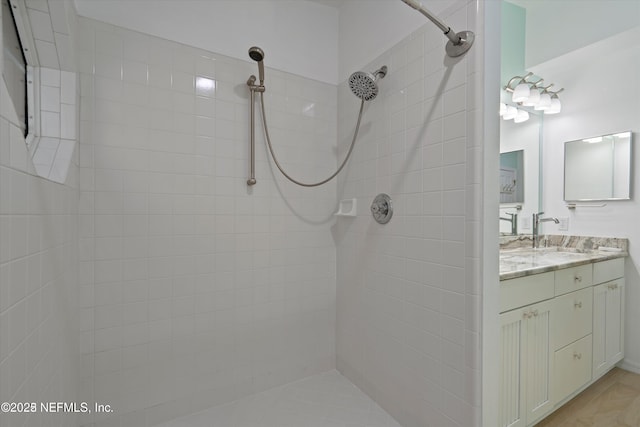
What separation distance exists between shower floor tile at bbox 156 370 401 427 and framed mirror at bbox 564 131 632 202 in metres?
2.21

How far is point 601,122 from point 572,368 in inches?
70.6

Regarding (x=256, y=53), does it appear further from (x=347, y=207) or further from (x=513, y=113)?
(x=513, y=113)

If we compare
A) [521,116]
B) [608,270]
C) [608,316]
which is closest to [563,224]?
[608,270]

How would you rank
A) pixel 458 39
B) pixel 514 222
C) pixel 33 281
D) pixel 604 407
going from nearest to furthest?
1. pixel 33 281
2. pixel 458 39
3. pixel 604 407
4. pixel 514 222

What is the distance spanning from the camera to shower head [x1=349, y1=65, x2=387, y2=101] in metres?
1.43

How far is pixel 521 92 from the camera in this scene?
6.69 ft

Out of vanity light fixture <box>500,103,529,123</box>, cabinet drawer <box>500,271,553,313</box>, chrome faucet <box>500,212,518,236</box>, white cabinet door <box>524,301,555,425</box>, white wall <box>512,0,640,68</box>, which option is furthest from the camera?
chrome faucet <box>500,212,518,236</box>

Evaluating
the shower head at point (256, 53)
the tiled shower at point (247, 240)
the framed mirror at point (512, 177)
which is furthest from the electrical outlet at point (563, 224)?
the shower head at point (256, 53)

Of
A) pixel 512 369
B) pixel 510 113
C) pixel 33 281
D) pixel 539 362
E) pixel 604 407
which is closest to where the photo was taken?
pixel 33 281

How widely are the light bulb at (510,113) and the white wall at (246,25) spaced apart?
123 cm

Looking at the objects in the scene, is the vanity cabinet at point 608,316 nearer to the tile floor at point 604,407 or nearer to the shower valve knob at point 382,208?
the tile floor at point 604,407

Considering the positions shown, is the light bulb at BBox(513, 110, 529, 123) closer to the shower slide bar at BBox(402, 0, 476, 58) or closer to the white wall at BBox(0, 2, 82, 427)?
the shower slide bar at BBox(402, 0, 476, 58)

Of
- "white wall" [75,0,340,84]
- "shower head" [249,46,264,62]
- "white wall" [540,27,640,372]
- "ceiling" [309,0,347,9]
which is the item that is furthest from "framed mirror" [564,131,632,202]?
"shower head" [249,46,264,62]

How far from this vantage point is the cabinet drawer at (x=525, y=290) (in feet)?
4.04
